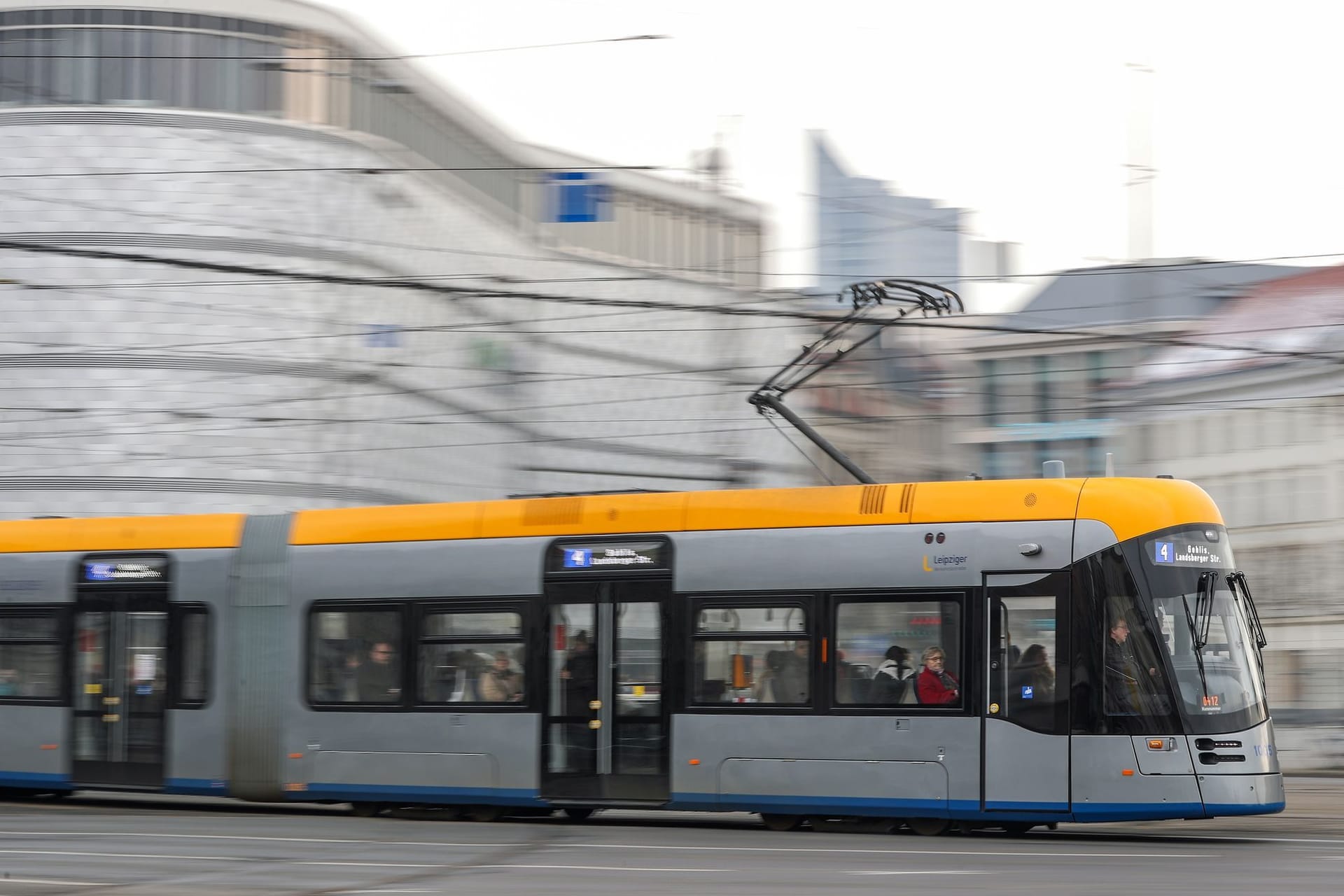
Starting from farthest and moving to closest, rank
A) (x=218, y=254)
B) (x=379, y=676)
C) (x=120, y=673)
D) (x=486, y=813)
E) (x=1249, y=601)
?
(x=218, y=254) < (x=120, y=673) < (x=379, y=676) < (x=486, y=813) < (x=1249, y=601)

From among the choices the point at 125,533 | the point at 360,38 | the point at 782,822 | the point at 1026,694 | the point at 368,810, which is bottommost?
the point at 368,810

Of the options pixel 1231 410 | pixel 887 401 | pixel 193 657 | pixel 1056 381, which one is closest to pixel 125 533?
pixel 193 657

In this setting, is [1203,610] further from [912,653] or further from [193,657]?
[193,657]

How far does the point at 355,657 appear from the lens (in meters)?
14.2

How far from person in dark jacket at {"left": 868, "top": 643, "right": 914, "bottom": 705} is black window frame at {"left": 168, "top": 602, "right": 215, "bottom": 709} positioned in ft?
20.0

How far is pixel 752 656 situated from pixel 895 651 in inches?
46.3

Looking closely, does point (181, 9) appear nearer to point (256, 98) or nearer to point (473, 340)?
point (256, 98)

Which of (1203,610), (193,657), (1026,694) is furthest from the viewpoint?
(193,657)

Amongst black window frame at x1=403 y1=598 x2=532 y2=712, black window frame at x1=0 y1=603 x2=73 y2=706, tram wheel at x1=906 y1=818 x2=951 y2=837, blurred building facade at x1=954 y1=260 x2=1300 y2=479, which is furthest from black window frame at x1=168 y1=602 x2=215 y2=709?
blurred building facade at x1=954 y1=260 x2=1300 y2=479

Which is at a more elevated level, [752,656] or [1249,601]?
[1249,601]

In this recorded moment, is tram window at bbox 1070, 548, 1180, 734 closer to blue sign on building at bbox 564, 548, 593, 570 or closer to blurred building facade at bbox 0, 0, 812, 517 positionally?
blue sign on building at bbox 564, 548, 593, 570

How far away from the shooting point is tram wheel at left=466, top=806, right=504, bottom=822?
542 inches

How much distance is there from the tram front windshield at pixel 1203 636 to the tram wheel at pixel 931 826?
202 centimetres

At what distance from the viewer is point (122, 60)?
34.3 meters
